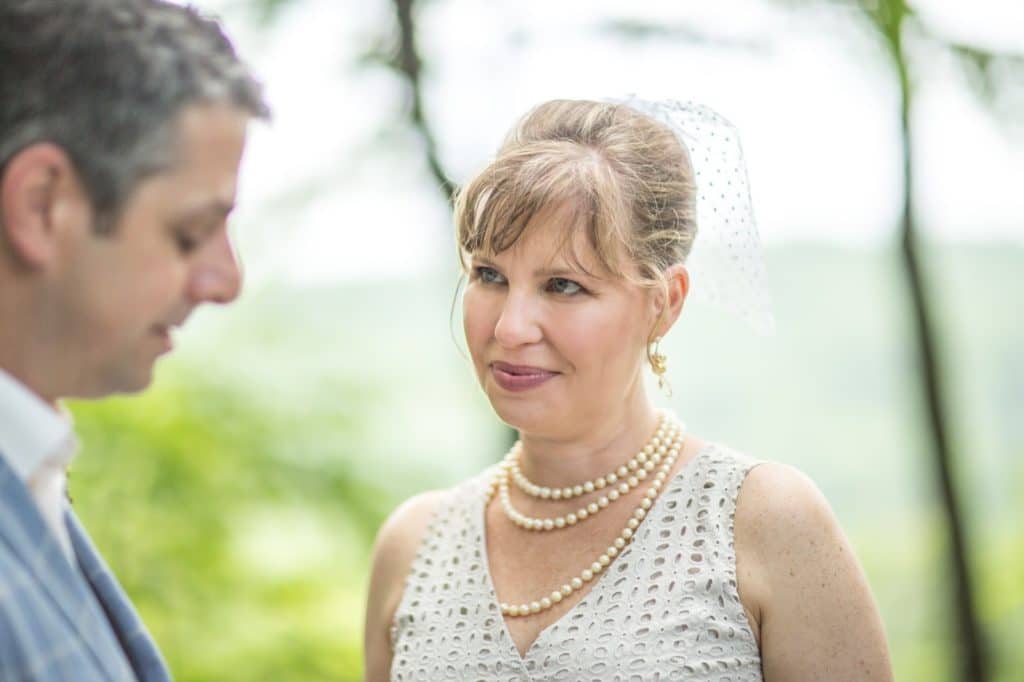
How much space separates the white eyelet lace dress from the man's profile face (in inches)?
42.3

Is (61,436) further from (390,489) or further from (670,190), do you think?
(390,489)

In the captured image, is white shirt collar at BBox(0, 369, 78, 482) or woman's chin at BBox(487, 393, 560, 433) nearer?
white shirt collar at BBox(0, 369, 78, 482)

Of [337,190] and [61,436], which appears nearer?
[61,436]

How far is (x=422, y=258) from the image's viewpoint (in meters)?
4.56

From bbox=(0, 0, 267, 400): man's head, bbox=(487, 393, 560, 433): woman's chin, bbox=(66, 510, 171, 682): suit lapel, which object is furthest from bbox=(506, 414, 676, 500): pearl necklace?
bbox=(0, 0, 267, 400): man's head

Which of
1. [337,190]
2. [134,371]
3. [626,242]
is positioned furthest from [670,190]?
[337,190]

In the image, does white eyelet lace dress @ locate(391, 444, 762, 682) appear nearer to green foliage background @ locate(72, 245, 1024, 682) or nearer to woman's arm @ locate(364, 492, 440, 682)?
woman's arm @ locate(364, 492, 440, 682)

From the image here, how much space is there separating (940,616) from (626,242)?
11.0 feet

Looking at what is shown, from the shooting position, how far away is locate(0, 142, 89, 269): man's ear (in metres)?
1.32

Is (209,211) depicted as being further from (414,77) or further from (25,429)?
(414,77)

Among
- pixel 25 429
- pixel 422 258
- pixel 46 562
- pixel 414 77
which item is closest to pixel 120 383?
Result: pixel 25 429

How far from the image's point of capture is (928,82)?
4.12m

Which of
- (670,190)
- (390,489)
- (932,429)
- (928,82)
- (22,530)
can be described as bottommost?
(390,489)

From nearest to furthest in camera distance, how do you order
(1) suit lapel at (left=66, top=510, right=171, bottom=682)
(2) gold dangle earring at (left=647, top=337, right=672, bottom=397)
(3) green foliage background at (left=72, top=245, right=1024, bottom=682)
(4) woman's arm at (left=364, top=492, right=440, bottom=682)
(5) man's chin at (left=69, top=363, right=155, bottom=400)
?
(5) man's chin at (left=69, top=363, right=155, bottom=400)
(1) suit lapel at (left=66, top=510, right=171, bottom=682)
(2) gold dangle earring at (left=647, top=337, right=672, bottom=397)
(4) woman's arm at (left=364, top=492, right=440, bottom=682)
(3) green foliage background at (left=72, top=245, right=1024, bottom=682)
